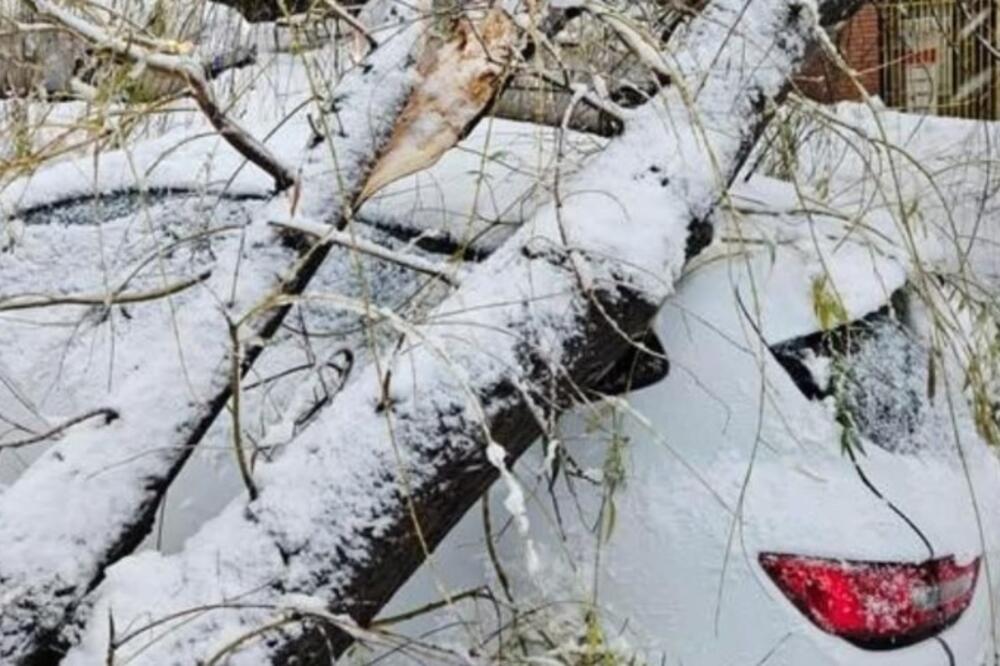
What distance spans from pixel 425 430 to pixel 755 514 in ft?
2.24

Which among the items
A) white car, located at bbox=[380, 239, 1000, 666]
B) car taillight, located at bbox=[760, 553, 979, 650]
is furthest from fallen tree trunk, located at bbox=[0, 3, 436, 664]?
car taillight, located at bbox=[760, 553, 979, 650]

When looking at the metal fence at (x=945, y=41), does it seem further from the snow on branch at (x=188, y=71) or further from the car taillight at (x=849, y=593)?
the snow on branch at (x=188, y=71)

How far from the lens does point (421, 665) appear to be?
9.18 feet

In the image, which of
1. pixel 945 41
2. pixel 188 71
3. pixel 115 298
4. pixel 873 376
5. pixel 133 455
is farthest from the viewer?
pixel 945 41

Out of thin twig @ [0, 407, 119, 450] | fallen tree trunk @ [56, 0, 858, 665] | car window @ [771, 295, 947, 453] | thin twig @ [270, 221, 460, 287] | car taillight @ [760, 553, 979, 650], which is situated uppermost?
thin twig @ [270, 221, 460, 287]

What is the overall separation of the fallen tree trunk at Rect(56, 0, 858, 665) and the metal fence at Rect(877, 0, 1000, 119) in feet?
5.12

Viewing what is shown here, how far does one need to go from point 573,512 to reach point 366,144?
0.90 metres

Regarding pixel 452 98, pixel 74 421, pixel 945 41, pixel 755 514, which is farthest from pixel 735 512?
pixel 945 41

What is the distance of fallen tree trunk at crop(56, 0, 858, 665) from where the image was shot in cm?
252

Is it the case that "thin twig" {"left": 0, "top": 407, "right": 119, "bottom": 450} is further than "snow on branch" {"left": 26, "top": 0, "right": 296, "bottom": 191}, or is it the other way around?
"thin twig" {"left": 0, "top": 407, "right": 119, "bottom": 450}

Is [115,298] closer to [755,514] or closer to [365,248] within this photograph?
[365,248]

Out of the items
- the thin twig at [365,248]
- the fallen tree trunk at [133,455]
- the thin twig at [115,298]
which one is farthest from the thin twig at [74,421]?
the thin twig at [365,248]

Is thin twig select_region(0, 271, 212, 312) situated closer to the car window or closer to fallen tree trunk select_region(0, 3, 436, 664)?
fallen tree trunk select_region(0, 3, 436, 664)

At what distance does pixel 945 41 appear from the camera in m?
4.98
